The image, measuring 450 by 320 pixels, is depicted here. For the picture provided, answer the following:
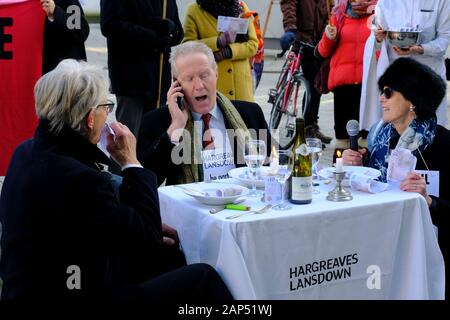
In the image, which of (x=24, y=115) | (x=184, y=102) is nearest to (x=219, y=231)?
(x=184, y=102)

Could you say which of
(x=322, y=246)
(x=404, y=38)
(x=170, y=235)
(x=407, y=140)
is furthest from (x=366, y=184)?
(x=404, y=38)

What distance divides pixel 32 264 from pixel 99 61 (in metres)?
13.2

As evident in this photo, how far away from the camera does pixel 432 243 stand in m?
3.09

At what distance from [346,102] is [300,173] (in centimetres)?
347

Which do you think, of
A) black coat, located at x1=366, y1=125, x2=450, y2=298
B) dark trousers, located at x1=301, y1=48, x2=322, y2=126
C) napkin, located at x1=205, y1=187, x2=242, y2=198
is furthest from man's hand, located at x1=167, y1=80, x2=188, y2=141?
dark trousers, located at x1=301, y1=48, x2=322, y2=126

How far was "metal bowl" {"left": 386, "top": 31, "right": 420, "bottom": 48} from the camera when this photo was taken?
208 inches

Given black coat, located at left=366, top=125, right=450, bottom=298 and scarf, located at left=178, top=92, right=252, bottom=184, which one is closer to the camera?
black coat, located at left=366, top=125, right=450, bottom=298

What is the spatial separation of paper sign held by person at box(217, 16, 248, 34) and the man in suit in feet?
5.40

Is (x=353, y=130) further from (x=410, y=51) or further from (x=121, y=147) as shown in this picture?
(x=410, y=51)

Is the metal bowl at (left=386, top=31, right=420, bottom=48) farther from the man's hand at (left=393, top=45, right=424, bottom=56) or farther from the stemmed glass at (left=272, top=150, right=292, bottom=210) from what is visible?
the stemmed glass at (left=272, top=150, right=292, bottom=210)

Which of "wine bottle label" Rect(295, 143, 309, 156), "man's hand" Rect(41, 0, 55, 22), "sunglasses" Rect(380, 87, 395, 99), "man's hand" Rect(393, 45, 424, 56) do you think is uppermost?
"man's hand" Rect(41, 0, 55, 22)

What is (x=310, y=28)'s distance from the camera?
301 inches

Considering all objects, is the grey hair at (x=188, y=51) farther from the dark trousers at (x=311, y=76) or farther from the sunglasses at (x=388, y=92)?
the dark trousers at (x=311, y=76)
